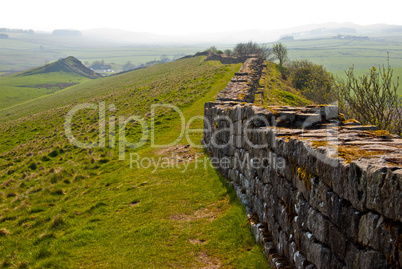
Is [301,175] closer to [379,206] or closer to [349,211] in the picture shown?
[349,211]

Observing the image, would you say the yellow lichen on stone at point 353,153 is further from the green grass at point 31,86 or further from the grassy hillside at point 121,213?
the green grass at point 31,86

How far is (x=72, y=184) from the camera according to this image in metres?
17.2

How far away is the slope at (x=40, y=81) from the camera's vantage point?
10106 cm

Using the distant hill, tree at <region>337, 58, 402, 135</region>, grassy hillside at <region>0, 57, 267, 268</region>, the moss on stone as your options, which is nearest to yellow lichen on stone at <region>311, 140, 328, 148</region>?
the moss on stone

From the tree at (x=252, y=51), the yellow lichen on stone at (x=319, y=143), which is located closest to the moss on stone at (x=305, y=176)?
the yellow lichen on stone at (x=319, y=143)

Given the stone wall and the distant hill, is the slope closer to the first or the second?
the distant hill

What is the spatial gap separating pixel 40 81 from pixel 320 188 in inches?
5885

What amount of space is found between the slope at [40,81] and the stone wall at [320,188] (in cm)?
9502

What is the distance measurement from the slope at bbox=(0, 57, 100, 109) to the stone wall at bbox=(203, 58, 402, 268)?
312 feet

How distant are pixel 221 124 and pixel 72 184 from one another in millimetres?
8827

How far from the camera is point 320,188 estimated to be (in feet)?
18.4

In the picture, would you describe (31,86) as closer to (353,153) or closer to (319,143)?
(319,143)

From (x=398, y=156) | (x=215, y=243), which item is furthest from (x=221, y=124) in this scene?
(x=398, y=156)

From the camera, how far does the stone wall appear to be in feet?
13.5
